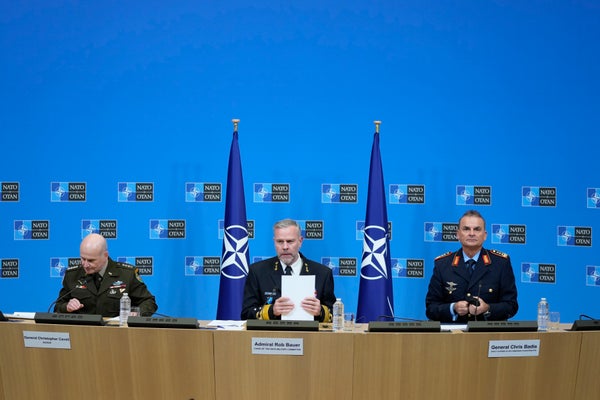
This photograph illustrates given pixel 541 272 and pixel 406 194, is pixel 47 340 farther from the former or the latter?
pixel 541 272

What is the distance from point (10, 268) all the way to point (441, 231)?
408 cm

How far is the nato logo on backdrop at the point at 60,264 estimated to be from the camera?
5664mm

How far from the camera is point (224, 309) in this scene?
514 cm

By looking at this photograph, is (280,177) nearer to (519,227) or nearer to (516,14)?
(519,227)

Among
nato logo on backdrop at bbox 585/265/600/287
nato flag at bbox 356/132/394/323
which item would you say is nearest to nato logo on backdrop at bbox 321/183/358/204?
nato flag at bbox 356/132/394/323

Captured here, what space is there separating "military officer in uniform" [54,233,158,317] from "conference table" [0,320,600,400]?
91cm

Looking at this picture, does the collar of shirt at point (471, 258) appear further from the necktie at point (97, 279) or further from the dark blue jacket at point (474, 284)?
the necktie at point (97, 279)

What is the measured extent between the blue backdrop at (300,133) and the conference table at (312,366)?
2.45 metres

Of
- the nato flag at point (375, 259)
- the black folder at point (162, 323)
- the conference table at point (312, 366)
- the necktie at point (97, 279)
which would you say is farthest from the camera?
the nato flag at point (375, 259)

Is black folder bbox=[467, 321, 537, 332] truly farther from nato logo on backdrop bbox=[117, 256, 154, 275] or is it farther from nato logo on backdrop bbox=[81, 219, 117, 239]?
nato logo on backdrop bbox=[81, 219, 117, 239]

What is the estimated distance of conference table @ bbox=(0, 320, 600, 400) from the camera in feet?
10.0

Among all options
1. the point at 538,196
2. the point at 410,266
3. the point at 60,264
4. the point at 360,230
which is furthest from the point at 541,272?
the point at 60,264

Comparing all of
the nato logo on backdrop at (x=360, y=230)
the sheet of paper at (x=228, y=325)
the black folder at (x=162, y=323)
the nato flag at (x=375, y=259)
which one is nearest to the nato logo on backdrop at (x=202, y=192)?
the nato logo on backdrop at (x=360, y=230)

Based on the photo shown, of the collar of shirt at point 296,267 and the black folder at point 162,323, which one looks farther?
the collar of shirt at point 296,267
